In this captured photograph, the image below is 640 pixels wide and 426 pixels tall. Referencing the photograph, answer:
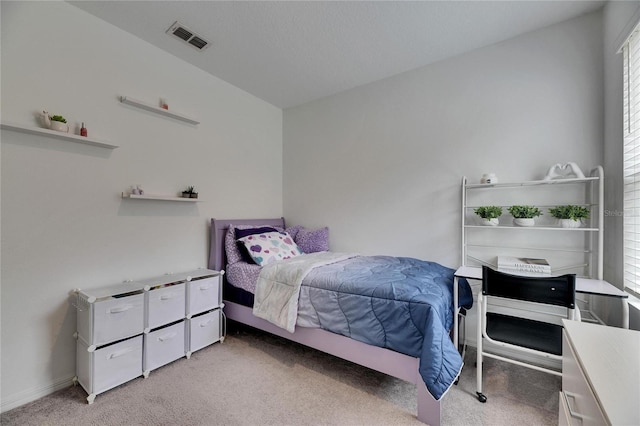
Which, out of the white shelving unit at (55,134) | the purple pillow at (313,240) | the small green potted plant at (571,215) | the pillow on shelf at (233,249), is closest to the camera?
the white shelving unit at (55,134)

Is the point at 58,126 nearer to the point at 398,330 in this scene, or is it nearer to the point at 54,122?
the point at 54,122

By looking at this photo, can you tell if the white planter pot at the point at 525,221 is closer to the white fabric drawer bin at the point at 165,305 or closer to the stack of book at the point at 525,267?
the stack of book at the point at 525,267

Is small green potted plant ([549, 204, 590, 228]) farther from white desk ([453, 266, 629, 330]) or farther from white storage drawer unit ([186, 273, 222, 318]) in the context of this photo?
white storage drawer unit ([186, 273, 222, 318])

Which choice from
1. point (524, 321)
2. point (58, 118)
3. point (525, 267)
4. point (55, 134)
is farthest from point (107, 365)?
point (525, 267)

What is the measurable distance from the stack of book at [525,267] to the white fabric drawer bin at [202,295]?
7.69 ft

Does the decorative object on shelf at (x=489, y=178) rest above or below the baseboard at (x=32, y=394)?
above

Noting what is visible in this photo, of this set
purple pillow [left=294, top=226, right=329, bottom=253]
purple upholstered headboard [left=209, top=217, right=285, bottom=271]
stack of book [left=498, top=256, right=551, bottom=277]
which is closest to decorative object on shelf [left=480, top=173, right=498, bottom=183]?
stack of book [left=498, top=256, right=551, bottom=277]

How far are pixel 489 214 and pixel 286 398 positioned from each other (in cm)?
203

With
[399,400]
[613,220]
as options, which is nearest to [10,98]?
[399,400]

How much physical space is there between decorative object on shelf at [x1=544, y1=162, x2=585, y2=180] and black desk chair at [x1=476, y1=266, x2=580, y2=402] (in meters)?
0.90

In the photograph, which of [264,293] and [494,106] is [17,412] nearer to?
[264,293]

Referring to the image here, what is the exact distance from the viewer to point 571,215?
191cm

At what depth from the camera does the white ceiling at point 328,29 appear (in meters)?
1.92

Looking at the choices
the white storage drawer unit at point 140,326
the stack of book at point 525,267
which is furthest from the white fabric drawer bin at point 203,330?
the stack of book at point 525,267
